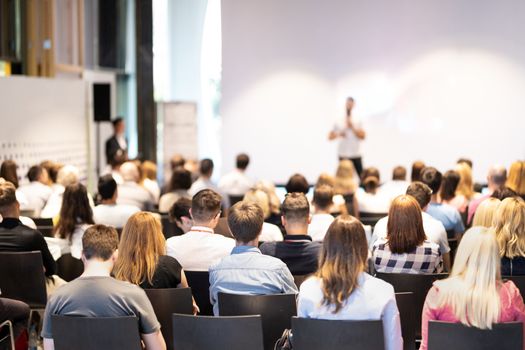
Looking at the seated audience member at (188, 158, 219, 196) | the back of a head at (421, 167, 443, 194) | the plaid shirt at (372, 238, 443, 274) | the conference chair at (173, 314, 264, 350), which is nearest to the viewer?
the conference chair at (173, 314, 264, 350)

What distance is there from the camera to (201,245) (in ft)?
17.4

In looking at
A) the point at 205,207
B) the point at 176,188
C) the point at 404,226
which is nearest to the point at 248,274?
the point at 205,207

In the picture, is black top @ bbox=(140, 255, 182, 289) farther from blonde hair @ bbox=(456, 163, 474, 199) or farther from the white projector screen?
the white projector screen

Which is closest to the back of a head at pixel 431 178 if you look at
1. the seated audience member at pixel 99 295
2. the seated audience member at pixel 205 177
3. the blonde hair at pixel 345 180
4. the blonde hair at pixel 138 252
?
the blonde hair at pixel 345 180

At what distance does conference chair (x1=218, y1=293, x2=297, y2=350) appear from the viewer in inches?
170

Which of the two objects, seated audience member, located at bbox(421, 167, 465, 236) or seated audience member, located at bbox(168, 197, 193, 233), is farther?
seated audience member, located at bbox(421, 167, 465, 236)

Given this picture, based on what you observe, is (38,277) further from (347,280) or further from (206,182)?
(206,182)

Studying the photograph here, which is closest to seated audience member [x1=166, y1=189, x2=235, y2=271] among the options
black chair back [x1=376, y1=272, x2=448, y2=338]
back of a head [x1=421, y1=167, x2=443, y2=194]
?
black chair back [x1=376, y1=272, x2=448, y2=338]

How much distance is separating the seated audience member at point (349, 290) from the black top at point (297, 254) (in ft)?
3.86

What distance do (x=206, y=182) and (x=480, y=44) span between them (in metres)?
6.10

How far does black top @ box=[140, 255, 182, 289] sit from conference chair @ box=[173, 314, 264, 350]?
712 mm

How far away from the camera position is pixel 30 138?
38.2 feet

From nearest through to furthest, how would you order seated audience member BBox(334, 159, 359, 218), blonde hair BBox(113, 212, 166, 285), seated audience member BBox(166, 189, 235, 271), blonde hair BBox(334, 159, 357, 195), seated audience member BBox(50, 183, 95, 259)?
blonde hair BBox(113, 212, 166, 285), seated audience member BBox(166, 189, 235, 271), seated audience member BBox(50, 183, 95, 259), seated audience member BBox(334, 159, 359, 218), blonde hair BBox(334, 159, 357, 195)

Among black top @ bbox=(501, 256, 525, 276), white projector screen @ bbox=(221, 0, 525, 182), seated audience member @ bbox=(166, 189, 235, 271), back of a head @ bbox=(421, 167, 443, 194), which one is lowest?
black top @ bbox=(501, 256, 525, 276)
